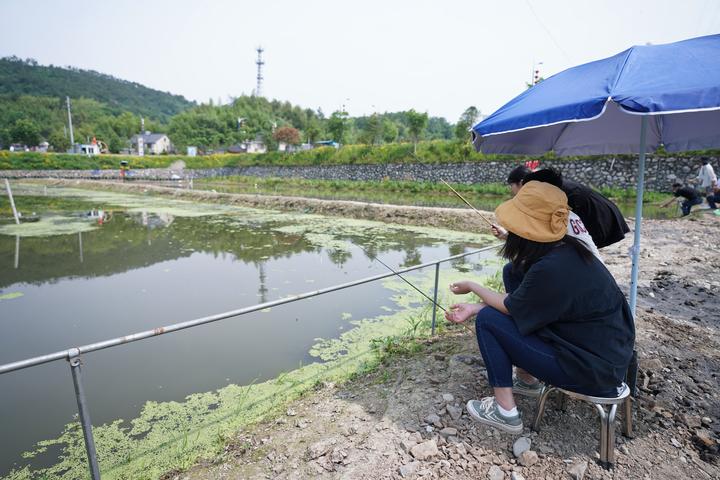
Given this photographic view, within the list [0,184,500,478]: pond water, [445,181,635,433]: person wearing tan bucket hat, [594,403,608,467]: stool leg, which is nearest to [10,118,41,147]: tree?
[0,184,500,478]: pond water

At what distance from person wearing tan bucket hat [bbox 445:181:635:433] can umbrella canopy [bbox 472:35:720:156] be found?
0.54 meters

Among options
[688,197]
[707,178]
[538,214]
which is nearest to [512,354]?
[538,214]

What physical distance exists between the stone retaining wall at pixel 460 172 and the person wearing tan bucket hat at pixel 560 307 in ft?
53.1

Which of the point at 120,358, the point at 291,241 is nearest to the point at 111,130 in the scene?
the point at 291,241

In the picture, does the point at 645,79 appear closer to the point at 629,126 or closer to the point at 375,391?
the point at 629,126

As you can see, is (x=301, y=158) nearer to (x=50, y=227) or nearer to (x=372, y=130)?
(x=372, y=130)

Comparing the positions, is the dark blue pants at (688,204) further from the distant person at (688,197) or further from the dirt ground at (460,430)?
the dirt ground at (460,430)

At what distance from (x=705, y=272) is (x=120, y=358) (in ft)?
24.9

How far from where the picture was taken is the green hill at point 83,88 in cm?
8781

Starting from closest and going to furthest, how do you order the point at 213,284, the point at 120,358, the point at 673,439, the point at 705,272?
the point at 673,439
the point at 120,358
the point at 705,272
the point at 213,284

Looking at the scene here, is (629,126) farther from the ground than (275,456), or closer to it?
farther from the ground

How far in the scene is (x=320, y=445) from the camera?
2.09 metres

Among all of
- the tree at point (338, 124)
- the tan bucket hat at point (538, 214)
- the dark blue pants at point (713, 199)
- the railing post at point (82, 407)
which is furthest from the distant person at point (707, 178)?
the tree at point (338, 124)

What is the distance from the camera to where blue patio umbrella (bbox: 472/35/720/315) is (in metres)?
1.67
